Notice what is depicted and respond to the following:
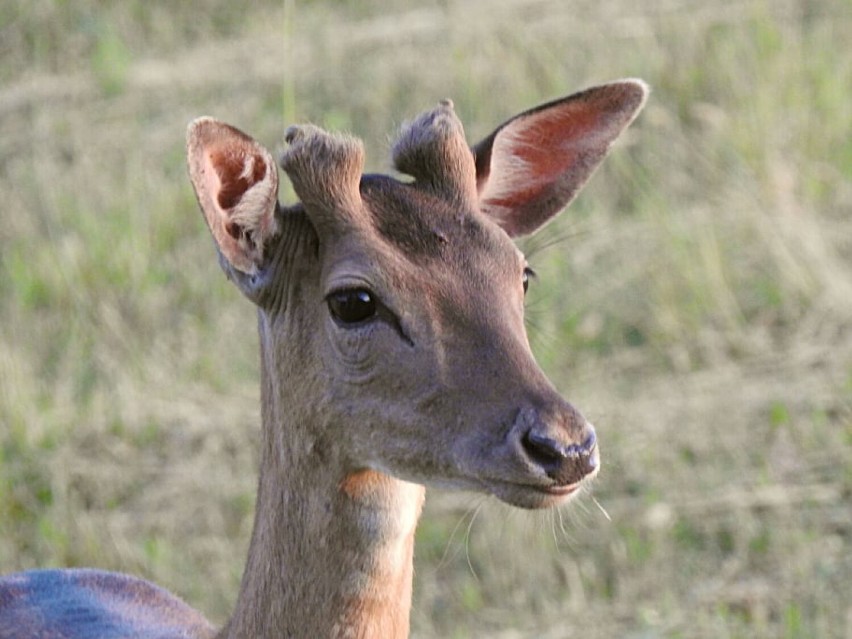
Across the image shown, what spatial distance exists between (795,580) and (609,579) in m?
0.67

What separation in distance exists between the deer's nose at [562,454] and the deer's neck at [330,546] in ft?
1.67

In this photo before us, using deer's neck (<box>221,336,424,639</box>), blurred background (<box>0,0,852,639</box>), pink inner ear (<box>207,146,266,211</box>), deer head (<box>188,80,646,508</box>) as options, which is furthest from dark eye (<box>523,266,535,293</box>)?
blurred background (<box>0,0,852,639</box>)

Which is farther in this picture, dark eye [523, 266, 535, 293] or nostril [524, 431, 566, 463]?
dark eye [523, 266, 535, 293]

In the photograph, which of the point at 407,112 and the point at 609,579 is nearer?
the point at 609,579

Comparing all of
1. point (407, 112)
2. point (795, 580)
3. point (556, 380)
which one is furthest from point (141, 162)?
point (795, 580)

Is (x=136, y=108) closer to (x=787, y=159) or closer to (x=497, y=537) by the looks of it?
(x=787, y=159)

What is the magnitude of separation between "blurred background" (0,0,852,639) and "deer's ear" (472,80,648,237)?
408 mm

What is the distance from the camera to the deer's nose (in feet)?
12.8

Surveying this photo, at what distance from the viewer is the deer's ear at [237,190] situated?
4.40 meters

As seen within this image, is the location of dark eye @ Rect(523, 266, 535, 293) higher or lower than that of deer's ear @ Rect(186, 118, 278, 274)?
lower

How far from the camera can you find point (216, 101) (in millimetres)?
10672

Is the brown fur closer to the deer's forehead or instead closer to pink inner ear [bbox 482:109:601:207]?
the deer's forehead

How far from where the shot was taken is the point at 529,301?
26.2 feet

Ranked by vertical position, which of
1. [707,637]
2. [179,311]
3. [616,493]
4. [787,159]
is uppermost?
[787,159]
